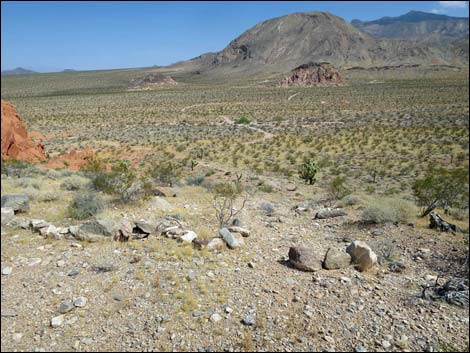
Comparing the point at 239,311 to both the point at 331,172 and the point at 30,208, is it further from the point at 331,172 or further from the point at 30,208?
the point at 331,172

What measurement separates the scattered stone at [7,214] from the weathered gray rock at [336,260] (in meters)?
7.27

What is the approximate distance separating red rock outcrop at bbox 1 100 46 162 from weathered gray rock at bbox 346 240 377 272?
1520 centimetres

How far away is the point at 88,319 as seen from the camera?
559 centimetres

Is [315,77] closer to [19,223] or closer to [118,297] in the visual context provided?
A: [19,223]

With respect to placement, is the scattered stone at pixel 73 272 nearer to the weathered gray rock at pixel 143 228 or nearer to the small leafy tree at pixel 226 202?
the weathered gray rock at pixel 143 228

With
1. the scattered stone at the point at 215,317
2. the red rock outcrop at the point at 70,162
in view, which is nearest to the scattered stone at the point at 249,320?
the scattered stone at the point at 215,317

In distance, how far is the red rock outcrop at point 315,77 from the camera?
3794 inches

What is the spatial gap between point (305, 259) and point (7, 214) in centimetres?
698

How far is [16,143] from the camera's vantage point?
711 inches

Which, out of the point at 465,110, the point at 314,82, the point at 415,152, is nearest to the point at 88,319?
the point at 415,152

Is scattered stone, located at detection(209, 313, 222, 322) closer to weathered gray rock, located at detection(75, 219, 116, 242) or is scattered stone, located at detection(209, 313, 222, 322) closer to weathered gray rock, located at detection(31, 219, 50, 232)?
weathered gray rock, located at detection(75, 219, 116, 242)

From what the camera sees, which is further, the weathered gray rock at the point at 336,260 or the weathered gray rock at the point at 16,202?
the weathered gray rock at the point at 16,202

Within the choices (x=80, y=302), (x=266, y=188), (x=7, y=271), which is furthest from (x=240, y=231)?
(x=266, y=188)

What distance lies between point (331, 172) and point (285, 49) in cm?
17105
